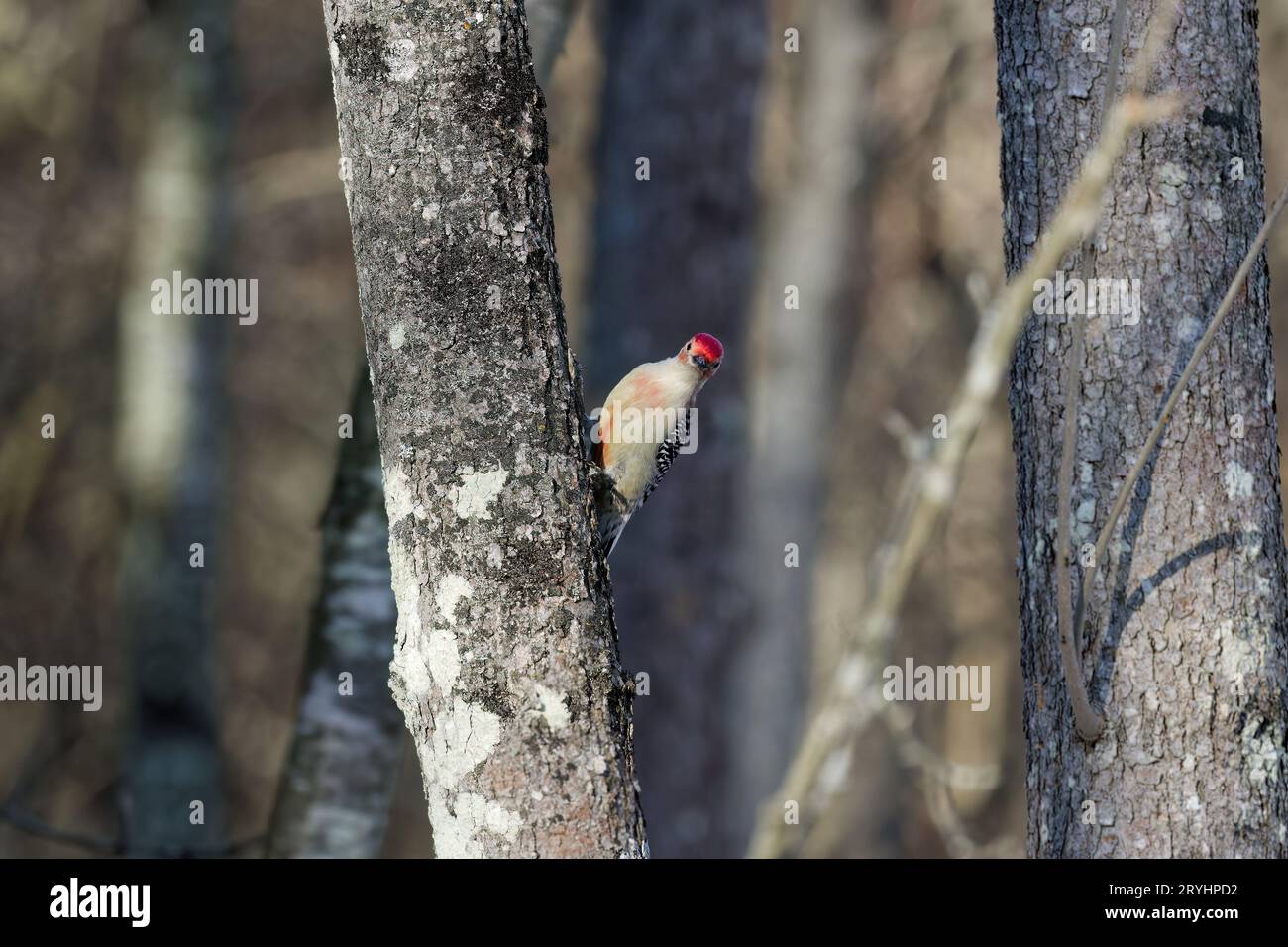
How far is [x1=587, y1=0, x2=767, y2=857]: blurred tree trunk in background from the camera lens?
662 cm

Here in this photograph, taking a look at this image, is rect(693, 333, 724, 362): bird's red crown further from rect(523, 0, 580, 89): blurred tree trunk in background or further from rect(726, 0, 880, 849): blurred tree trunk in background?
rect(726, 0, 880, 849): blurred tree trunk in background

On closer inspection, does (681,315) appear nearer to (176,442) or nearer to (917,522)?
(176,442)

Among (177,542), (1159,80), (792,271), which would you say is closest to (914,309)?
(792,271)

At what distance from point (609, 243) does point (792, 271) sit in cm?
344

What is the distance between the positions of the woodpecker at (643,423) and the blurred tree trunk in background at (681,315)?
3445 millimetres

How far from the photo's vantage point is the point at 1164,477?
6.89ft

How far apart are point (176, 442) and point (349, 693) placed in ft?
6.50

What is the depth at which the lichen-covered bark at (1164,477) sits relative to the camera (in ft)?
6.71

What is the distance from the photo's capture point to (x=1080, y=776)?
2.11 meters

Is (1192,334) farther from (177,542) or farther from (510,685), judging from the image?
(177,542)

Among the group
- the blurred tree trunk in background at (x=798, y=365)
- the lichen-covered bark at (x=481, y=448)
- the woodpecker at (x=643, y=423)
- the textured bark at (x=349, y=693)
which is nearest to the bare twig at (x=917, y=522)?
the lichen-covered bark at (x=481, y=448)

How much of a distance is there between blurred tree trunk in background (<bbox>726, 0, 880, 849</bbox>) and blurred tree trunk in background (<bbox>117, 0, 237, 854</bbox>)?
3647 mm

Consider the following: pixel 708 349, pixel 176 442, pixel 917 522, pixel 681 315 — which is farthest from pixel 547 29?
pixel 917 522

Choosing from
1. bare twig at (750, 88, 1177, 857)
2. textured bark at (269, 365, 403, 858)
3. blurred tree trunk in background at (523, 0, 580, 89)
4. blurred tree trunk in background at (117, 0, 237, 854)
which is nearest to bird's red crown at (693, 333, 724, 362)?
textured bark at (269, 365, 403, 858)
